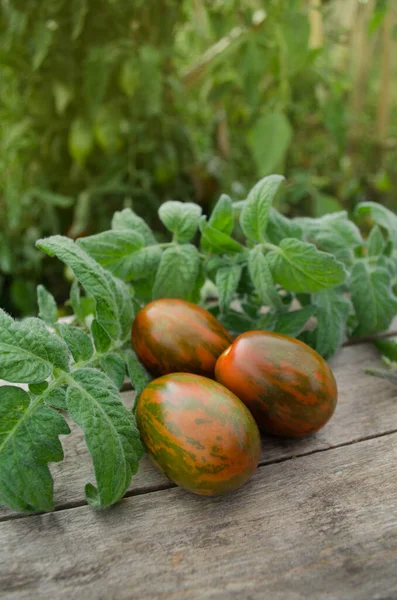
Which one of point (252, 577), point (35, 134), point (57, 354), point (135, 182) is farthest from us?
point (135, 182)

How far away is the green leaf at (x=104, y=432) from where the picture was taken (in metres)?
0.59

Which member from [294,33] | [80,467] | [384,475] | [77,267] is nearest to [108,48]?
[294,33]

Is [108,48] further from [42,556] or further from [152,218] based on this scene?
[42,556]

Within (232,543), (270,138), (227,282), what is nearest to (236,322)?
(227,282)

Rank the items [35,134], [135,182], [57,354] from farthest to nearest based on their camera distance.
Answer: [135,182], [35,134], [57,354]

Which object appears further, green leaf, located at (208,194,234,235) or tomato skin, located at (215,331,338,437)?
green leaf, located at (208,194,234,235)

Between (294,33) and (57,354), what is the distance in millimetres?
1476

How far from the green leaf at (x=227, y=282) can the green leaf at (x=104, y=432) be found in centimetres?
26

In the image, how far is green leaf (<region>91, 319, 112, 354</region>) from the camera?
2.41 ft

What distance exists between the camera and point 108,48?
176 centimetres

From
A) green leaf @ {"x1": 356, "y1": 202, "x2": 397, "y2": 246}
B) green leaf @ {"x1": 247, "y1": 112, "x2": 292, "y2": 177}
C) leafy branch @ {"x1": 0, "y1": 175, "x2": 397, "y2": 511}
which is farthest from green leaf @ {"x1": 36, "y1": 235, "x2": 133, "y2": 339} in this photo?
green leaf @ {"x1": 247, "y1": 112, "x2": 292, "y2": 177}

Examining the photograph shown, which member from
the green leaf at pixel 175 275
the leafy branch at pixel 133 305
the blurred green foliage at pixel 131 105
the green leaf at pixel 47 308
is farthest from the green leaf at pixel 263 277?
the blurred green foliage at pixel 131 105

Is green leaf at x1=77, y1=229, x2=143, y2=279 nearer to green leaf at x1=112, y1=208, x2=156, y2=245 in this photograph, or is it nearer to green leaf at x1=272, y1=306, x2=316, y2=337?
green leaf at x1=112, y1=208, x2=156, y2=245

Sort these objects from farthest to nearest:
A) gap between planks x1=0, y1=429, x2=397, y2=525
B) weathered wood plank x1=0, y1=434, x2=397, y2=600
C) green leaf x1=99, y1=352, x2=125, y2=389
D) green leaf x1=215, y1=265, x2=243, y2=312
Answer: green leaf x1=215, y1=265, x2=243, y2=312 → green leaf x1=99, y1=352, x2=125, y2=389 → gap between planks x1=0, y1=429, x2=397, y2=525 → weathered wood plank x1=0, y1=434, x2=397, y2=600
